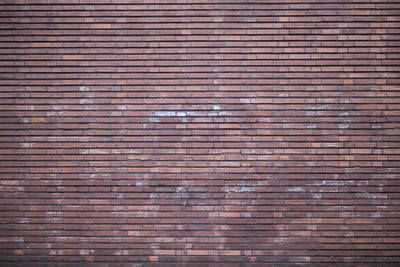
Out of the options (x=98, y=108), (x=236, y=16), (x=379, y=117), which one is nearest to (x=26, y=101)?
(x=98, y=108)

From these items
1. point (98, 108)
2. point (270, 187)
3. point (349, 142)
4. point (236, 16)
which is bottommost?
point (270, 187)

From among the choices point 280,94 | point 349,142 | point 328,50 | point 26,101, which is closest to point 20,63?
point 26,101

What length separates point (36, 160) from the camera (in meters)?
5.67

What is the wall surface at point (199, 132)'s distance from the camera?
5.58 metres

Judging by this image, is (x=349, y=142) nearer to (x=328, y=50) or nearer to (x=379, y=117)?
(x=379, y=117)

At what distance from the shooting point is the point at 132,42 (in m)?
5.68

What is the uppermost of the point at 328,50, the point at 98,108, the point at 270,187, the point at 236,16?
the point at 236,16

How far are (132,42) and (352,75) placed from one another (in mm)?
2985

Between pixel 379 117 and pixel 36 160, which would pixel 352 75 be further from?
pixel 36 160

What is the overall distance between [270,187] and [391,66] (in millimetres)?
2283

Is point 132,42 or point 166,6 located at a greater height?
point 166,6

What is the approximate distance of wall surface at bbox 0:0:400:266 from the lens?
5578mm

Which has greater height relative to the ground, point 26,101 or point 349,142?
point 26,101

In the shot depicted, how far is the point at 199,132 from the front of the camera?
222 inches
